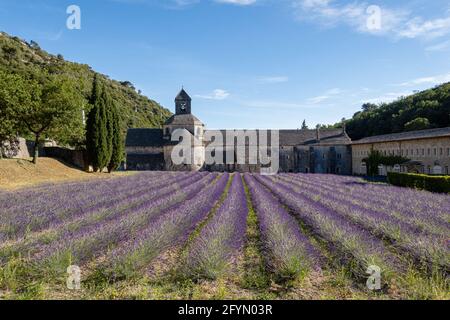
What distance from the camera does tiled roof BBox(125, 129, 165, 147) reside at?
159 feet

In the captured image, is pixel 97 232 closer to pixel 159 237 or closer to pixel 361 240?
pixel 159 237

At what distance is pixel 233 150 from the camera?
51.1 metres

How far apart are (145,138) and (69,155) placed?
1840 cm

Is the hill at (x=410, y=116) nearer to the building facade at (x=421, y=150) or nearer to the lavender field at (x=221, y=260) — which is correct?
the building facade at (x=421, y=150)

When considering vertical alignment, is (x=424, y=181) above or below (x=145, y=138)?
below

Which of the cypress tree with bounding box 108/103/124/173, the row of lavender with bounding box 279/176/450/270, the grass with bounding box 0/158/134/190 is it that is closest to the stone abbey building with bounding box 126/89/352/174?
the cypress tree with bounding box 108/103/124/173

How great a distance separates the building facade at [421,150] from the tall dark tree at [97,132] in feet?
107

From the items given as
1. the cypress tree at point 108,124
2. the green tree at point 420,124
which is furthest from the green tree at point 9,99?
the green tree at point 420,124

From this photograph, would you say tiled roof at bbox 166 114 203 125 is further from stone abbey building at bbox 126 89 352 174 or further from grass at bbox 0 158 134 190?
grass at bbox 0 158 134 190

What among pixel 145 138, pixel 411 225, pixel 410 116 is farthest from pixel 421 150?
pixel 145 138

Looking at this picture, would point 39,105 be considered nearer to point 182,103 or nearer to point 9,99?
point 9,99

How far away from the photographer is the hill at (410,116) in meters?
49.3
